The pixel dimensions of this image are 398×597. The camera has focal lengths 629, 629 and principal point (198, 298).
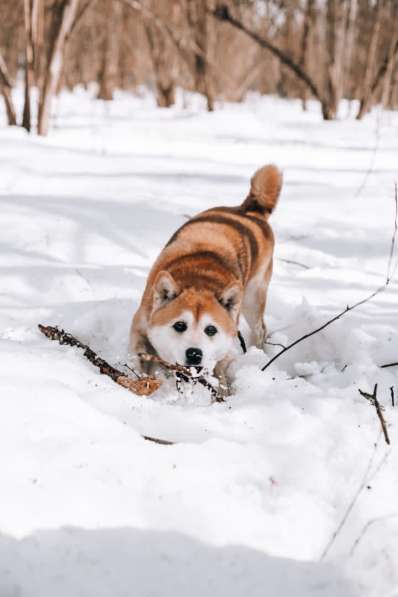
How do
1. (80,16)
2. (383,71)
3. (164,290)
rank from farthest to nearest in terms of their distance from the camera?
(383,71)
(80,16)
(164,290)

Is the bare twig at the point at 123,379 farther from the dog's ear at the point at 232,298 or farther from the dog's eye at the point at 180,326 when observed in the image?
the dog's ear at the point at 232,298

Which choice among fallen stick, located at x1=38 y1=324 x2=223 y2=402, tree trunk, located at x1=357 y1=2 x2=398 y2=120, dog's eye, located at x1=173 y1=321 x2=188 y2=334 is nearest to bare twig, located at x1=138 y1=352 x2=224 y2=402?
fallen stick, located at x1=38 y1=324 x2=223 y2=402

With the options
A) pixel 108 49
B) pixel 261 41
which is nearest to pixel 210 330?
pixel 261 41

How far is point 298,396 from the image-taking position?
2.53 meters

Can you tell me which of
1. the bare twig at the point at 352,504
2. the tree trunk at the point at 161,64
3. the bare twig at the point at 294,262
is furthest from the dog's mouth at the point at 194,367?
the tree trunk at the point at 161,64

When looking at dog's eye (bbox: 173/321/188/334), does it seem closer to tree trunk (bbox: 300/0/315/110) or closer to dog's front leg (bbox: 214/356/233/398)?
dog's front leg (bbox: 214/356/233/398)

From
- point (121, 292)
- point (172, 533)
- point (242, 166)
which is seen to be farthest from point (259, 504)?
point (242, 166)

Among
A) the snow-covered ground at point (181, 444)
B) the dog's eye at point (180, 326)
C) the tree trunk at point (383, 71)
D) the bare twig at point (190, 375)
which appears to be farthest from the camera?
the tree trunk at point (383, 71)

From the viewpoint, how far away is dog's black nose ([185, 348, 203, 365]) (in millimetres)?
2887

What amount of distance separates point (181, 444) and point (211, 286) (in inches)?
55.3

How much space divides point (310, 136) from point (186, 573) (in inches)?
337

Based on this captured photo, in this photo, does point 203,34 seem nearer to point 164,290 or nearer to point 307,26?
point 307,26

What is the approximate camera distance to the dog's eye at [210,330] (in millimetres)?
3061

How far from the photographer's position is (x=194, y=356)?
9.47 feet
